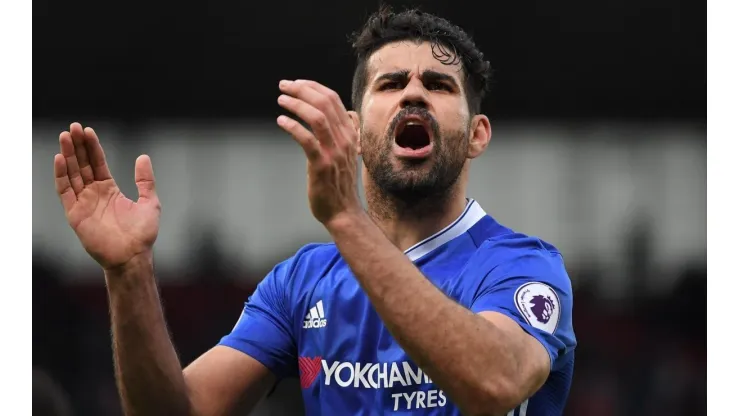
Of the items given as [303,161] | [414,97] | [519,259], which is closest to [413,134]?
[414,97]

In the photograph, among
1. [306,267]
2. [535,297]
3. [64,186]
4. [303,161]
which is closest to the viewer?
[535,297]

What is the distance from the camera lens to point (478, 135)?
360 cm

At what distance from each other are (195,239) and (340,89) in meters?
2.04

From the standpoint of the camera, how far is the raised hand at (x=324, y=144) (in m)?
2.60

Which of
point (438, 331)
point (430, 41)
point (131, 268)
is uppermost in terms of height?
point (430, 41)

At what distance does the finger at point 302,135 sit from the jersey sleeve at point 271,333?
3.19ft

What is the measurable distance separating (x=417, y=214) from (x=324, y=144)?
84 centimetres

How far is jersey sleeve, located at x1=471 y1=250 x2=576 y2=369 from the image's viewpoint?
112 inches

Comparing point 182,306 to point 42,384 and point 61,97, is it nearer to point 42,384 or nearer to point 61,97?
point 61,97

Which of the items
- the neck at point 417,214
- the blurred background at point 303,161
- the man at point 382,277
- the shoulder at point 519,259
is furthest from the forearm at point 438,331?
the blurred background at point 303,161

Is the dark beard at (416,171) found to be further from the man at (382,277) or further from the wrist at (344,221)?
the wrist at (344,221)

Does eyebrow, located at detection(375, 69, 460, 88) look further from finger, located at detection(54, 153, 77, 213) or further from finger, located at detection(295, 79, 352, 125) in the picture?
finger, located at detection(54, 153, 77, 213)

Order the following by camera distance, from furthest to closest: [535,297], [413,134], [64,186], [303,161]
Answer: [303,161], [413,134], [64,186], [535,297]

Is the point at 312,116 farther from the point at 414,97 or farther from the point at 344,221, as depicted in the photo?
the point at 414,97
